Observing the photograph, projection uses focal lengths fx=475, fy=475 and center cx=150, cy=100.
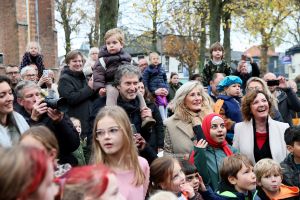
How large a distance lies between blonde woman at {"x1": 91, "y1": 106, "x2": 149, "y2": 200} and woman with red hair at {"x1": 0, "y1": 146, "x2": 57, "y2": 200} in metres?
1.85

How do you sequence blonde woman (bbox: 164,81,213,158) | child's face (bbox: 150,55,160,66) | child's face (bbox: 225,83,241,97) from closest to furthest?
blonde woman (bbox: 164,81,213,158) < child's face (bbox: 225,83,241,97) < child's face (bbox: 150,55,160,66)

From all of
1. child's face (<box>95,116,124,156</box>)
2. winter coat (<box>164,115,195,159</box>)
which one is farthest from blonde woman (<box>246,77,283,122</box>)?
child's face (<box>95,116,124,156</box>)

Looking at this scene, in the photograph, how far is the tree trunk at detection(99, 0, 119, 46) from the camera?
10.5 meters

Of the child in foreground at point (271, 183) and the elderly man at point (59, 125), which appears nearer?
the elderly man at point (59, 125)

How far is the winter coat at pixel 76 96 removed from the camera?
6723 millimetres

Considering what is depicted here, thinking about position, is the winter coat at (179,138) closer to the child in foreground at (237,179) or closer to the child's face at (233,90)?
the child in foreground at (237,179)

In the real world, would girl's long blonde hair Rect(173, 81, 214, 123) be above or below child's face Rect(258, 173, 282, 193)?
above

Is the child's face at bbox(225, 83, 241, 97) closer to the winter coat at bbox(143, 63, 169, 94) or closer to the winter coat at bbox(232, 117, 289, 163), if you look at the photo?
the winter coat at bbox(232, 117, 289, 163)

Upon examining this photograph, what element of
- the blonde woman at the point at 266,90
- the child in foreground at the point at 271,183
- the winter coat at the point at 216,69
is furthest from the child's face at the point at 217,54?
the child in foreground at the point at 271,183

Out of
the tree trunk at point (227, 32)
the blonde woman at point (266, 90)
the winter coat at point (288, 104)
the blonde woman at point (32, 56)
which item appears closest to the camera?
the blonde woman at point (266, 90)

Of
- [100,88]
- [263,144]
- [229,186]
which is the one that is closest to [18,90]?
[100,88]

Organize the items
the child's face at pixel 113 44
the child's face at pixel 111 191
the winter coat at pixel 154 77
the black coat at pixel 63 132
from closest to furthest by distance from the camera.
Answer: the child's face at pixel 111 191 → the black coat at pixel 63 132 → the child's face at pixel 113 44 → the winter coat at pixel 154 77

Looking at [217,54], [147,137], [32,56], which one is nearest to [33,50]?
[32,56]

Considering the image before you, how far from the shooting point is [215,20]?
1833 centimetres
